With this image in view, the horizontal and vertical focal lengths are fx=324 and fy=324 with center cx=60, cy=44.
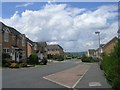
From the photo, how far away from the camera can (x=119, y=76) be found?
610 inches

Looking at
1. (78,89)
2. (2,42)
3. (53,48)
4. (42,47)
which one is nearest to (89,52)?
(53,48)

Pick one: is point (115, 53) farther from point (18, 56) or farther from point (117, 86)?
point (18, 56)

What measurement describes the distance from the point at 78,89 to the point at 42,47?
325 feet

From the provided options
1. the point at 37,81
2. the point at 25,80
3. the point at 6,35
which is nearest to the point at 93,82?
the point at 37,81

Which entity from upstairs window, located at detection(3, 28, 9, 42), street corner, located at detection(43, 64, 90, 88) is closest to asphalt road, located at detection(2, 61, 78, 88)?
street corner, located at detection(43, 64, 90, 88)

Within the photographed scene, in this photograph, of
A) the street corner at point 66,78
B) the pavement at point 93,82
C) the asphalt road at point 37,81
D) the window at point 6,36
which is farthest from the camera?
the window at point 6,36

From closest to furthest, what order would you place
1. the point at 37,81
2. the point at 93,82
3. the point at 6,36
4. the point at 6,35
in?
the point at 93,82 → the point at 37,81 → the point at 6,35 → the point at 6,36

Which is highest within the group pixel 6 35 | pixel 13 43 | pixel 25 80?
pixel 6 35

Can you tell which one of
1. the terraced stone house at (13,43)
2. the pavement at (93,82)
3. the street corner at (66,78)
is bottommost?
the pavement at (93,82)

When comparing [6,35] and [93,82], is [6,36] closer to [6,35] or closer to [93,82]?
[6,35]

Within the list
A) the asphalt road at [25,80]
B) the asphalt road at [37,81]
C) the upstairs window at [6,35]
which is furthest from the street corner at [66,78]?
the upstairs window at [6,35]

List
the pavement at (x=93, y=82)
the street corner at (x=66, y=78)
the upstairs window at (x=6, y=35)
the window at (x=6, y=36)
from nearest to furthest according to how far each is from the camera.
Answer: the pavement at (x=93, y=82)
the street corner at (x=66, y=78)
the upstairs window at (x=6, y=35)
the window at (x=6, y=36)

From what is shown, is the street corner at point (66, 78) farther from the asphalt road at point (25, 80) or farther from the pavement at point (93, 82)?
the asphalt road at point (25, 80)

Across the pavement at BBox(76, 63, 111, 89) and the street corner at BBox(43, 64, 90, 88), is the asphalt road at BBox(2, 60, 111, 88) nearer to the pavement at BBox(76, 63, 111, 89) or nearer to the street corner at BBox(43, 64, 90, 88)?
the pavement at BBox(76, 63, 111, 89)
